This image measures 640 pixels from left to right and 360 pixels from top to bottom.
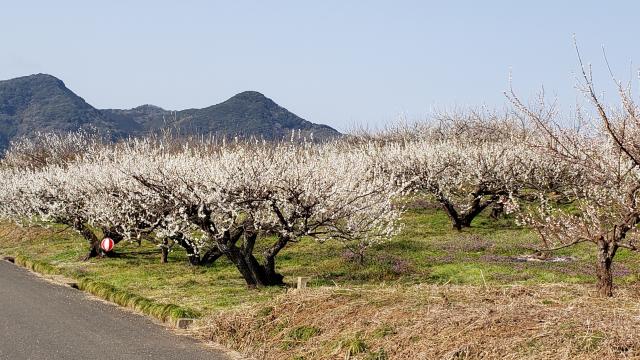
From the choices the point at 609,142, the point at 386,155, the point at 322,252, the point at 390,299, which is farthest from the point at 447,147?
the point at 390,299

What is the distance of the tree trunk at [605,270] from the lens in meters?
13.2

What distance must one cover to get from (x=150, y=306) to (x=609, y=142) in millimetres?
12445

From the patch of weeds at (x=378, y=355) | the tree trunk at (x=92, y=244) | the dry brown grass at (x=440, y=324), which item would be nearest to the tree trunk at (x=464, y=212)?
the tree trunk at (x=92, y=244)

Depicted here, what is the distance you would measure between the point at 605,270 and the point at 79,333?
11088mm

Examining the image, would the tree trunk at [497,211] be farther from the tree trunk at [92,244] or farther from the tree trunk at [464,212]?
the tree trunk at [92,244]

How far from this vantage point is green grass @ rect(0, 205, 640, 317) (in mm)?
22875

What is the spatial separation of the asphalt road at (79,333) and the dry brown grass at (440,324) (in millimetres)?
1007

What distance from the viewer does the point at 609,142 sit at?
17.3m

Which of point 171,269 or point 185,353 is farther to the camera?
point 171,269

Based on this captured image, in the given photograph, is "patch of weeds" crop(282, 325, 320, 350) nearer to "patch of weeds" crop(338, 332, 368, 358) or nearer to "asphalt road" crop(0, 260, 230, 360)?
"patch of weeds" crop(338, 332, 368, 358)

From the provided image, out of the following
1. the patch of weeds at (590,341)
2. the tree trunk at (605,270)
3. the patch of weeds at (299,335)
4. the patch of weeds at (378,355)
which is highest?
the tree trunk at (605,270)

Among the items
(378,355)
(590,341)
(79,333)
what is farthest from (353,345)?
(79,333)

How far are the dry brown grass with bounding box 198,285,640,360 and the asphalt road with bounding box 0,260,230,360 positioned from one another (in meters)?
1.01

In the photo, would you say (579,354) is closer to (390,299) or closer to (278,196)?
(390,299)
